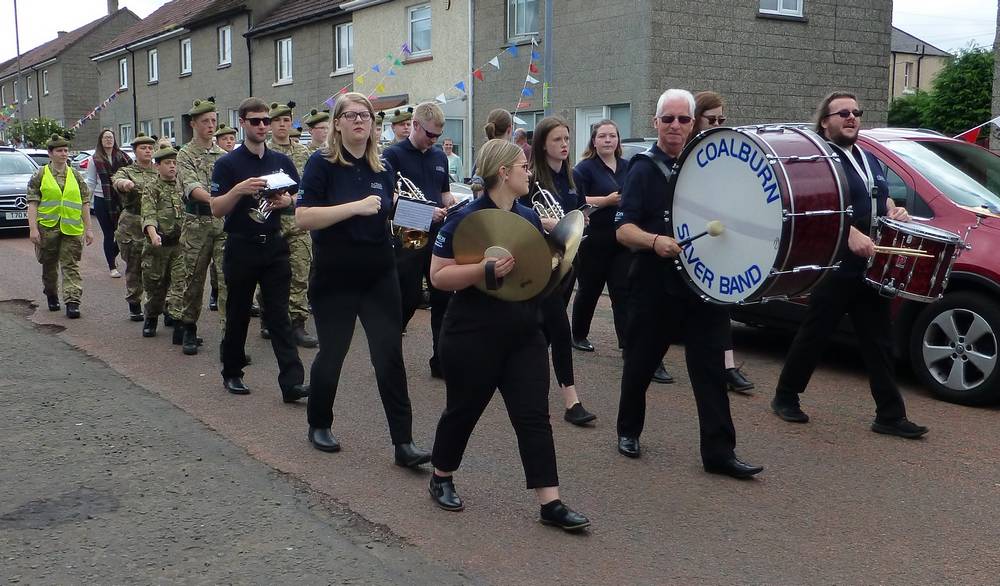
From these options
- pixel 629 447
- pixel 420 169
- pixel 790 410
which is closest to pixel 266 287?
pixel 420 169

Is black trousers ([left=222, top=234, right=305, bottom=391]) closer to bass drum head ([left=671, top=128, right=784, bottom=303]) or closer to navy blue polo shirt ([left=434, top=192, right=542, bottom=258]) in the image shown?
navy blue polo shirt ([left=434, top=192, right=542, bottom=258])

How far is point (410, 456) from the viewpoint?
532cm

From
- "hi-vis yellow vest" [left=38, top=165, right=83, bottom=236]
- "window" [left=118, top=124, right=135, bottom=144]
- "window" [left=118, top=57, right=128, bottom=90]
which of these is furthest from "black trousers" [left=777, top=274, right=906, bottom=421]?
"window" [left=118, top=124, right=135, bottom=144]

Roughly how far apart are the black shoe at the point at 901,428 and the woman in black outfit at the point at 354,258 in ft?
9.22

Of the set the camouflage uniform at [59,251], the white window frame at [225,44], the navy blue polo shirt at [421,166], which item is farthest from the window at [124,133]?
the navy blue polo shirt at [421,166]

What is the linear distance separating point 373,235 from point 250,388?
7.46 ft

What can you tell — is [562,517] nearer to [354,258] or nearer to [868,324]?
[354,258]

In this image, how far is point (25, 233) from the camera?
2069cm

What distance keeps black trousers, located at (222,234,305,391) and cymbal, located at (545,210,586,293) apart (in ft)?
9.62

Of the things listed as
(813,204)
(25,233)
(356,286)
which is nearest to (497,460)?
(356,286)

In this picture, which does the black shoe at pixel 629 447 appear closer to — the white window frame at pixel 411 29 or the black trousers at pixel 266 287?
the black trousers at pixel 266 287

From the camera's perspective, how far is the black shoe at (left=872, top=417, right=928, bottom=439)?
234 inches

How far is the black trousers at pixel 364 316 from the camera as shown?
5.39 meters

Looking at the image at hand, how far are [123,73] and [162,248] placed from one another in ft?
127
